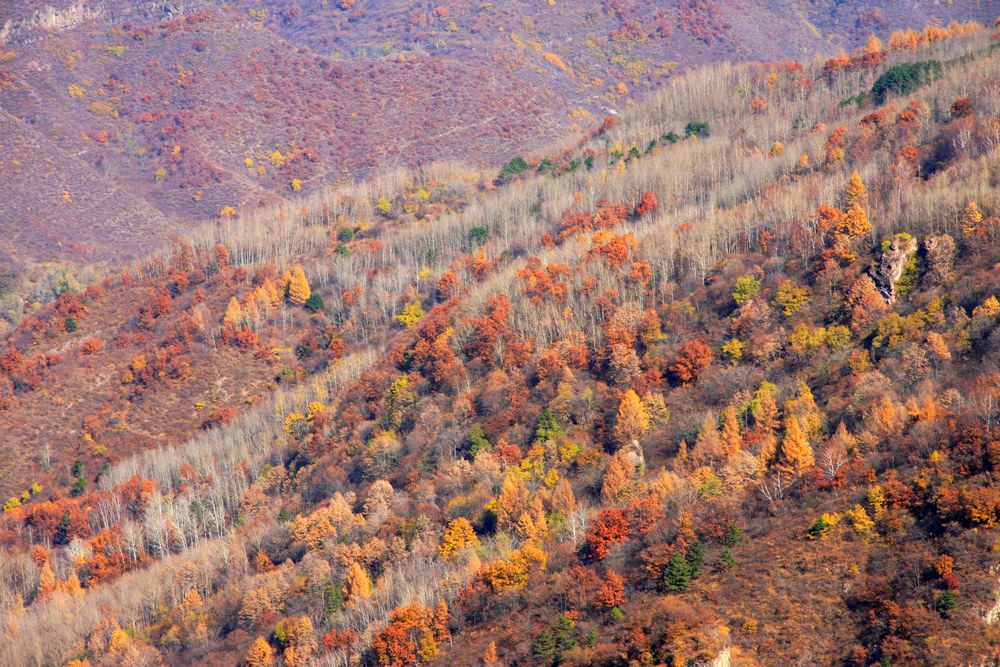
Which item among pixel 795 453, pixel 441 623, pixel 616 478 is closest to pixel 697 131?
pixel 616 478

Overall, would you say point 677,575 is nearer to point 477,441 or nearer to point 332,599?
point 332,599

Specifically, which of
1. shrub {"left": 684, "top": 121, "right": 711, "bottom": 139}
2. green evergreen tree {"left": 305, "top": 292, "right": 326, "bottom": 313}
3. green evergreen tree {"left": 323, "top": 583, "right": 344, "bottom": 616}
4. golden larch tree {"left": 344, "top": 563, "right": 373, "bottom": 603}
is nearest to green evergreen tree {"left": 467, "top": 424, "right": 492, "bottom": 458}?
golden larch tree {"left": 344, "top": 563, "right": 373, "bottom": 603}

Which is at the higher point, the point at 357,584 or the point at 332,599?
the point at 357,584

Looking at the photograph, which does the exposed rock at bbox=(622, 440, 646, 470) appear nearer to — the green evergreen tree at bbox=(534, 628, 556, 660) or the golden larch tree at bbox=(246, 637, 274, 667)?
the green evergreen tree at bbox=(534, 628, 556, 660)

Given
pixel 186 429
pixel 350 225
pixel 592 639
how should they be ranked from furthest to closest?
pixel 350 225, pixel 186 429, pixel 592 639

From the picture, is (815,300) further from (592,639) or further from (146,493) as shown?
(146,493)

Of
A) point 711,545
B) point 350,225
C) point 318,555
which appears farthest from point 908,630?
point 350,225

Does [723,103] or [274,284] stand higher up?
[723,103]
